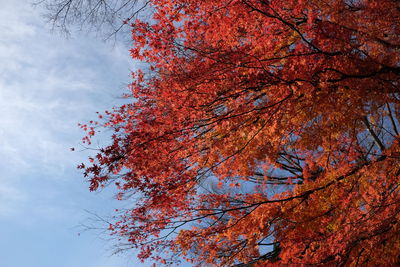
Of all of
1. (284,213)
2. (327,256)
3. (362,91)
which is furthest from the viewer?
(284,213)

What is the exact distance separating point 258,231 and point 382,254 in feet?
10.2

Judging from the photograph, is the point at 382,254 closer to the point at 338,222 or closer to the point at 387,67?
the point at 338,222

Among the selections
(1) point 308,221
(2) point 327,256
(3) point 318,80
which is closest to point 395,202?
(2) point 327,256

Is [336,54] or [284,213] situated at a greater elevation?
[336,54]

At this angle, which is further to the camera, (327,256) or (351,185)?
(351,185)

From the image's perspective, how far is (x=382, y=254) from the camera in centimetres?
806

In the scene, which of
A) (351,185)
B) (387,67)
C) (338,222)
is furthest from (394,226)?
(387,67)

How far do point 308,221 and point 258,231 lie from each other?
1.56m

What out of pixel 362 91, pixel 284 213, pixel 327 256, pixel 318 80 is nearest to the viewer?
pixel 318 80

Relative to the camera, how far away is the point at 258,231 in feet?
31.0

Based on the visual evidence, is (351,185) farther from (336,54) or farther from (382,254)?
(336,54)

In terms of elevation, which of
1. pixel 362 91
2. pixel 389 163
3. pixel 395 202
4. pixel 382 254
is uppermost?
pixel 362 91

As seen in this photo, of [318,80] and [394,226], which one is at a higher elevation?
[318,80]

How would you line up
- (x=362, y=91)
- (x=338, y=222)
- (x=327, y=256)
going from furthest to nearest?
1. (x=338, y=222)
2. (x=327, y=256)
3. (x=362, y=91)
